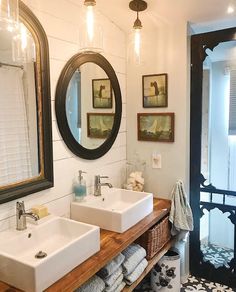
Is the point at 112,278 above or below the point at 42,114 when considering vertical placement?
below

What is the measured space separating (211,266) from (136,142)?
4.23ft

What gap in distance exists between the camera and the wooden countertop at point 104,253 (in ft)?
4.16

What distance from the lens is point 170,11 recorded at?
210 centimetres

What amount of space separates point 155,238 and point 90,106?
3.67 feet

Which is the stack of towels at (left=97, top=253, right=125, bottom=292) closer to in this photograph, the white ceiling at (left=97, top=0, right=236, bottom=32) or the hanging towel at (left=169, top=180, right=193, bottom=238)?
the hanging towel at (left=169, top=180, right=193, bottom=238)

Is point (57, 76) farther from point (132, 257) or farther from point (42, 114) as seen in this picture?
point (132, 257)

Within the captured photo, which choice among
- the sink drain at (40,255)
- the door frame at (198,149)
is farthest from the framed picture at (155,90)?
the sink drain at (40,255)

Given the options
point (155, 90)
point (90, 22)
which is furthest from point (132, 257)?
point (90, 22)

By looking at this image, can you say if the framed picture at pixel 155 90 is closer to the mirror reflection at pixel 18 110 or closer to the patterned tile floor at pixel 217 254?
the mirror reflection at pixel 18 110

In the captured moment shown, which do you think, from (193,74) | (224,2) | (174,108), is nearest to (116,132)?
(174,108)

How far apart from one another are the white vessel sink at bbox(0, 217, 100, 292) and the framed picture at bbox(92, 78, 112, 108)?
100cm

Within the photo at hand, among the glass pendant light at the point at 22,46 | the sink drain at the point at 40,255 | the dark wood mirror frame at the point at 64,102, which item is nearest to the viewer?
the sink drain at the point at 40,255

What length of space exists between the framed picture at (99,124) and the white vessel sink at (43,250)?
77cm

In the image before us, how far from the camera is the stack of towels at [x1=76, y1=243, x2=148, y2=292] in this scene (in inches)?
60.7
